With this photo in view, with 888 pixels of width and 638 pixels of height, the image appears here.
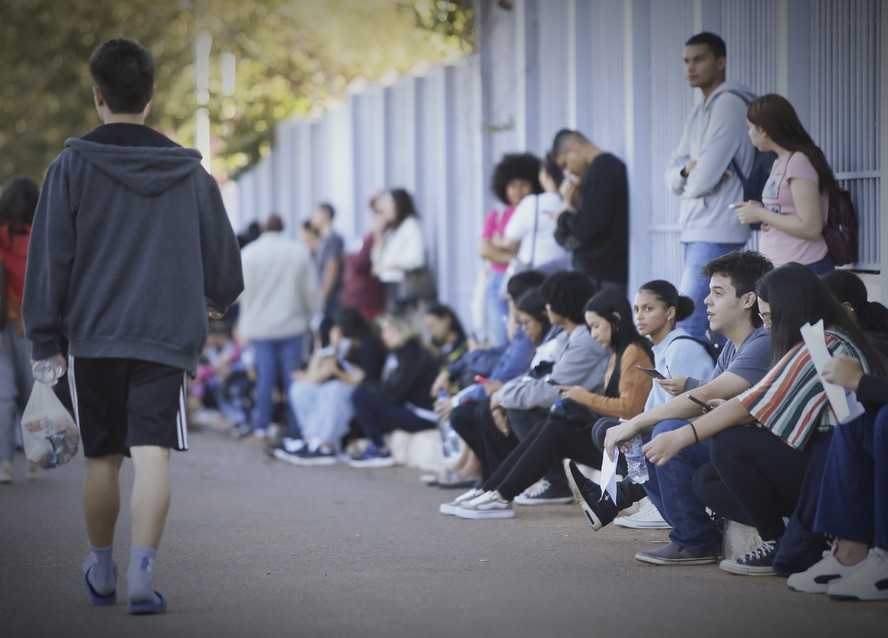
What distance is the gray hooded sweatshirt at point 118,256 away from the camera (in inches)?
242

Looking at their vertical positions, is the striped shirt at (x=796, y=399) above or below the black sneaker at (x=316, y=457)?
above

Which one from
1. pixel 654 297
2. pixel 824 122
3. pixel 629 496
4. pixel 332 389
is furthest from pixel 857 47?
pixel 332 389

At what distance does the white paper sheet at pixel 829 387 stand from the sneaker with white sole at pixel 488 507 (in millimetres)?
3248

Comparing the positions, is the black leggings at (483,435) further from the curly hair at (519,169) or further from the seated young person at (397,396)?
the curly hair at (519,169)

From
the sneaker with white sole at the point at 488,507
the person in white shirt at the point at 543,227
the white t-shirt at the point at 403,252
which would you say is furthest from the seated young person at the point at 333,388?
the sneaker with white sole at the point at 488,507

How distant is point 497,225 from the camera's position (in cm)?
1331

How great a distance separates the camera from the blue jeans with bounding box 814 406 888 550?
609cm

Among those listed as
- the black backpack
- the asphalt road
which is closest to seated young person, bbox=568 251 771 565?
the asphalt road

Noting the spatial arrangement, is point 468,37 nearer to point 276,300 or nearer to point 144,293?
point 276,300

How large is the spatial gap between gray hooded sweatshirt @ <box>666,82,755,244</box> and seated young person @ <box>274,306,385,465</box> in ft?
16.2

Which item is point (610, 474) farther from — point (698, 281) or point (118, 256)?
point (118, 256)

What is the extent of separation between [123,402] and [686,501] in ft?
8.87

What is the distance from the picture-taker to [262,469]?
1323 centimetres

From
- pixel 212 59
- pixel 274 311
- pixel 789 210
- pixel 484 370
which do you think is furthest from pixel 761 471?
pixel 212 59
